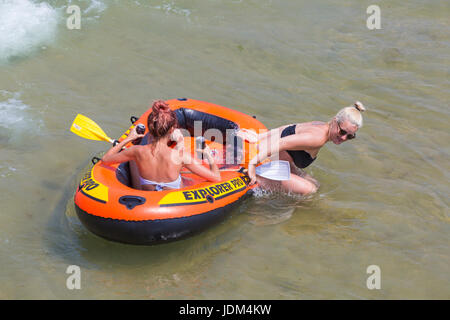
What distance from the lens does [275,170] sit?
500 cm

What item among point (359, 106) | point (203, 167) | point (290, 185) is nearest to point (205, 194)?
point (203, 167)

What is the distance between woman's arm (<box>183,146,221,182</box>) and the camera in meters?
4.36

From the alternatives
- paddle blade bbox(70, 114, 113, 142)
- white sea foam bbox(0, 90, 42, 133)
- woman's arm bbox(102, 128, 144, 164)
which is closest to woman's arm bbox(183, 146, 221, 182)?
woman's arm bbox(102, 128, 144, 164)

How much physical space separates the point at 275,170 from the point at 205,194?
0.87 metres

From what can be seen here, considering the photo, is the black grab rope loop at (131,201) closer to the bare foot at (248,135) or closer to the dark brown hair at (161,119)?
the dark brown hair at (161,119)

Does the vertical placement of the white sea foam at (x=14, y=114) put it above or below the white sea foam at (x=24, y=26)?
below

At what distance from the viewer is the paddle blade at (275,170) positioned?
497cm

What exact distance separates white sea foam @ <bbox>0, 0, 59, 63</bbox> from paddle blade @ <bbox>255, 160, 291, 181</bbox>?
14.8 ft

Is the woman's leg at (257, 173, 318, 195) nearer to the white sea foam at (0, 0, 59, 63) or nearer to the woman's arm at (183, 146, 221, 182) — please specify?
the woman's arm at (183, 146, 221, 182)

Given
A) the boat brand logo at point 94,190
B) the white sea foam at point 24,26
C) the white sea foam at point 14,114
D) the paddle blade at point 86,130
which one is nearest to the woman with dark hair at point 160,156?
the boat brand logo at point 94,190

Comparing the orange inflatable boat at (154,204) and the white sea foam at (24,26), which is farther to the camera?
the white sea foam at (24,26)

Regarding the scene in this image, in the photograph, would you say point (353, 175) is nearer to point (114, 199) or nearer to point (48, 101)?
point (114, 199)

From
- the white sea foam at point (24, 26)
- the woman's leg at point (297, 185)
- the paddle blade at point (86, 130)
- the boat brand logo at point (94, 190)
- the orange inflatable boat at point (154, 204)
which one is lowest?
the woman's leg at point (297, 185)
